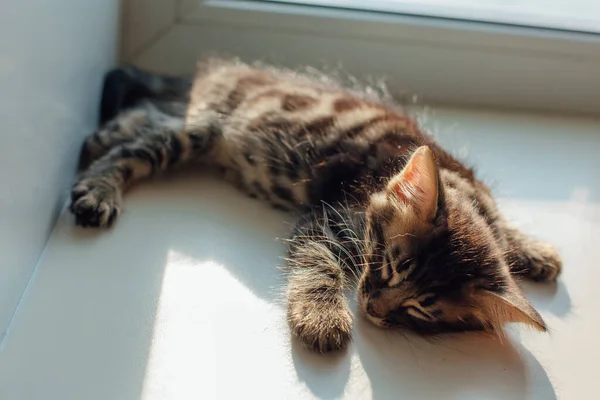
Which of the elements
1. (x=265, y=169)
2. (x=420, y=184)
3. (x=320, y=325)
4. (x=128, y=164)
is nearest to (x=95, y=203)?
(x=128, y=164)

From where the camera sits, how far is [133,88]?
1708mm

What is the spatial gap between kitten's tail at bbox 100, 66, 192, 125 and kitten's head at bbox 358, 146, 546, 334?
763mm

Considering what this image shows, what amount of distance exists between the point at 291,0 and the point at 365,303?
96 centimetres

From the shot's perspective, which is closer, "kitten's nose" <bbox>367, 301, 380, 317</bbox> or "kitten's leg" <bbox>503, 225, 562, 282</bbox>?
"kitten's nose" <bbox>367, 301, 380, 317</bbox>

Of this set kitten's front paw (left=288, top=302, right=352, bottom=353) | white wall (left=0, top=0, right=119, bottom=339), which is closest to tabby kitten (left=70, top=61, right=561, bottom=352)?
kitten's front paw (left=288, top=302, right=352, bottom=353)

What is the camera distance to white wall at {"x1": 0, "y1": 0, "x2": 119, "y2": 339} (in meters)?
1.03

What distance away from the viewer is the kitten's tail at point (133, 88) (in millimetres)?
1674

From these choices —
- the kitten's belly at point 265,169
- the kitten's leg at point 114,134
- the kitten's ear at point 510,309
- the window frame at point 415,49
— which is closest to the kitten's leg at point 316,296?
the kitten's belly at point 265,169

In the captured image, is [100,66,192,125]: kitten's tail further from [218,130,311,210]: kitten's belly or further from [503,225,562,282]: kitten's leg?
[503,225,562,282]: kitten's leg

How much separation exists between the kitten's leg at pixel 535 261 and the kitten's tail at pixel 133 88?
0.92 m

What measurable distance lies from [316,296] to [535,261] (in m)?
0.51

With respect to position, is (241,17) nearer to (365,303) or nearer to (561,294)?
(365,303)

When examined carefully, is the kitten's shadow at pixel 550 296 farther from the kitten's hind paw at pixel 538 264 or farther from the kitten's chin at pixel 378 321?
the kitten's chin at pixel 378 321

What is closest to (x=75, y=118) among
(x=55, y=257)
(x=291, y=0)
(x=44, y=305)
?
(x=55, y=257)
